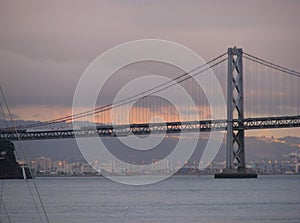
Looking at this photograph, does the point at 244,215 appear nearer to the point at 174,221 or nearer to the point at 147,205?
the point at 174,221

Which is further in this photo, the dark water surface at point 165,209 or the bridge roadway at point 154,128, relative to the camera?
the bridge roadway at point 154,128

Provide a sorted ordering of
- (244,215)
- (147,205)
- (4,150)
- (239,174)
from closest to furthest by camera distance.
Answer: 1. (244,215)
2. (147,205)
3. (239,174)
4. (4,150)

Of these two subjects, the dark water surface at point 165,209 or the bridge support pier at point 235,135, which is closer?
the dark water surface at point 165,209

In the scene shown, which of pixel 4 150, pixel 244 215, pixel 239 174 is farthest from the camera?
pixel 4 150

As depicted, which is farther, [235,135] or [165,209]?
[235,135]

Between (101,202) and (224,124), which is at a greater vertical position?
(224,124)

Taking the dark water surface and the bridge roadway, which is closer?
the dark water surface

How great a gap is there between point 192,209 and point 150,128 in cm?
3416

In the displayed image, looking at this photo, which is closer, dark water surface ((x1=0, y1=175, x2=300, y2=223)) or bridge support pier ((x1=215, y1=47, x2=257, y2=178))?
dark water surface ((x1=0, y1=175, x2=300, y2=223))

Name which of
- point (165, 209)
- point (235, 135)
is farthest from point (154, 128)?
point (165, 209)

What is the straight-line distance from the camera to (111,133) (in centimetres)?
8550

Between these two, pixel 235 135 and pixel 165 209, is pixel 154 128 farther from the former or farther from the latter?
pixel 165 209

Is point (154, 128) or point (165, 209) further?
point (154, 128)

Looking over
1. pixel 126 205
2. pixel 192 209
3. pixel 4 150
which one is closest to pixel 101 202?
pixel 126 205
